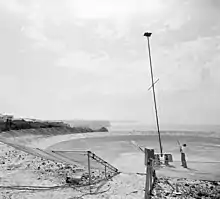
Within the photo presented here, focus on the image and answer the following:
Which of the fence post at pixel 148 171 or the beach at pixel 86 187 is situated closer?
the fence post at pixel 148 171

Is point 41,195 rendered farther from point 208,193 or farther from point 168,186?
point 208,193

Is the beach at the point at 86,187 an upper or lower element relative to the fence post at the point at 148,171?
lower

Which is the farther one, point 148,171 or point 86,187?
point 86,187

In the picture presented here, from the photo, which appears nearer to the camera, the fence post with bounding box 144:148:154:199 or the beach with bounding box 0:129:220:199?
the fence post with bounding box 144:148:154:199

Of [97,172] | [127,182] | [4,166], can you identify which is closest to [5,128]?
[4,166]

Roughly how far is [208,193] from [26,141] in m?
15.6

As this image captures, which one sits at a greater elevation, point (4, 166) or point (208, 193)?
point (4, 166)

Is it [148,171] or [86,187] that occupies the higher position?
[148,171]

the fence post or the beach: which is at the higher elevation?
the fence post

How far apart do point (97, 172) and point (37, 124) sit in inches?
862

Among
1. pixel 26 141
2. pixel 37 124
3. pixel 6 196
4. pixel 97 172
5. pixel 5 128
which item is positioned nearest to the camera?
pixel 6 196

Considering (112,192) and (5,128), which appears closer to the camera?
(112,192)

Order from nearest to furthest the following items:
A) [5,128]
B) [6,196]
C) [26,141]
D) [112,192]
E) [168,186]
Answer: [6,196], [112,192], [168,186], [26,141], [5,128]

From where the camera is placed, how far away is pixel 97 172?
25.6ft
